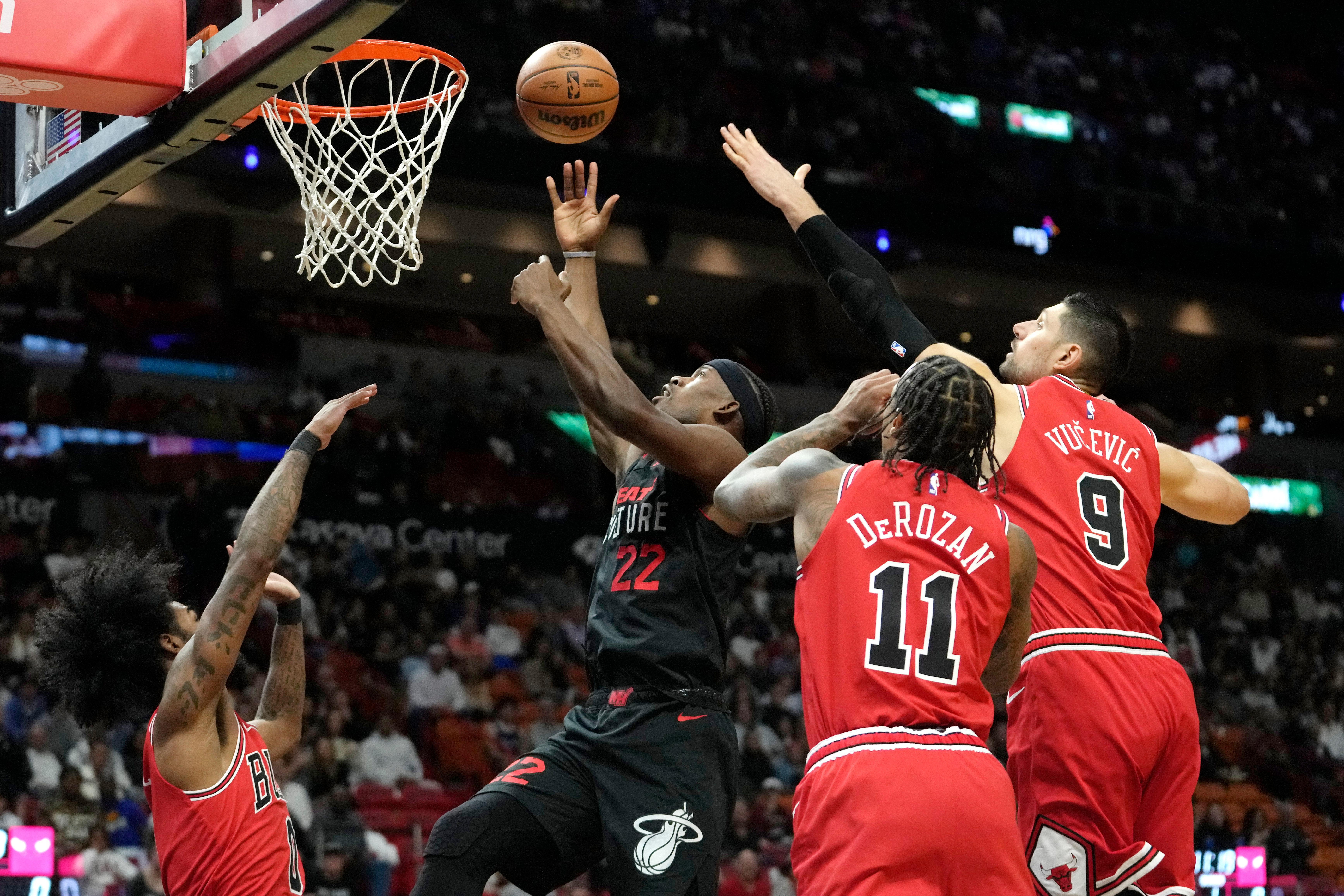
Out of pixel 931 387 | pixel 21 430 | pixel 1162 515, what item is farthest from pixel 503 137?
pixel 931 387

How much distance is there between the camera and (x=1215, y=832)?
1461 cm

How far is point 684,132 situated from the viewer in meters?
20.1

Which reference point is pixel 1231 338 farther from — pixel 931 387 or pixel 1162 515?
pixel 931 387

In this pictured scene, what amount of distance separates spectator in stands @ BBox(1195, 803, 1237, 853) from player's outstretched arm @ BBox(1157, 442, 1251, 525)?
10.3 m

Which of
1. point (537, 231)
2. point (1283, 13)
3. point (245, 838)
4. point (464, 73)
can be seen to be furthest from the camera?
point (1283, 13)

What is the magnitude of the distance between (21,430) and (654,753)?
1299 centimetres

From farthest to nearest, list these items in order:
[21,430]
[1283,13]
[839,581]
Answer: [1283,13], [21,430], [839,581]

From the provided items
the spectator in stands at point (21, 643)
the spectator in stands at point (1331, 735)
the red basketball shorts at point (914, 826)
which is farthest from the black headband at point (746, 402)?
the spectator in stands at point (1331, 735)

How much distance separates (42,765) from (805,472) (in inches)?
380

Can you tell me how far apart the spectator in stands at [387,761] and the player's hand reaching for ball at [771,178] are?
9116mm

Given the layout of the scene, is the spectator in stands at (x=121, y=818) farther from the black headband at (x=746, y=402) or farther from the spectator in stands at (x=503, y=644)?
the black headband at (x=746, y=402)

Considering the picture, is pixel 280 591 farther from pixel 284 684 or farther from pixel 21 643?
pixel 21 643

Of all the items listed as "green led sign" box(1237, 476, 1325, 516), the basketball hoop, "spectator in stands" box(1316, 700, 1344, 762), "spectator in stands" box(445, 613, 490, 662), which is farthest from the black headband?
"green led sign" box(1237, 476, 1325, 516)

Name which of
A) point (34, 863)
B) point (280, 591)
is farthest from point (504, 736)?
point (280, 591)
